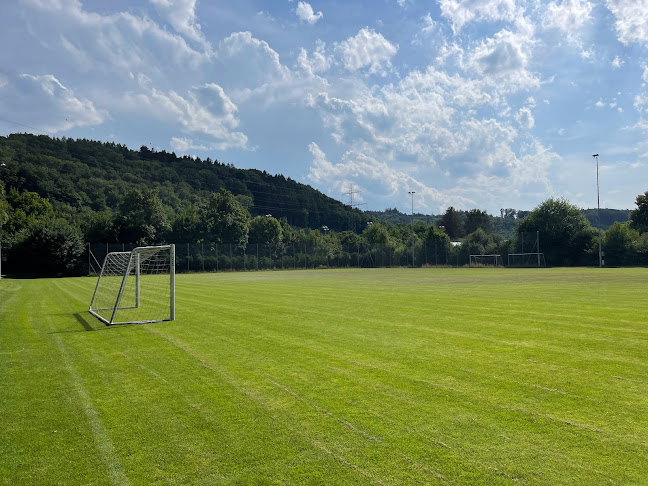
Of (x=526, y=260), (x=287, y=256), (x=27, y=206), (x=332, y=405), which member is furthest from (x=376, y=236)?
(x=332, y=405)

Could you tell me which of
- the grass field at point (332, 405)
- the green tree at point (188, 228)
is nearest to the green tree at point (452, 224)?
the green tree at point (188, 228)

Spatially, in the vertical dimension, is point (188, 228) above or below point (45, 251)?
above

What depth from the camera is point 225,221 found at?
6675 centimetres

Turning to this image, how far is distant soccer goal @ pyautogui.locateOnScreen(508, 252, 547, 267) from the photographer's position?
2238 inches

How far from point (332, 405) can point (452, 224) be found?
125 metres

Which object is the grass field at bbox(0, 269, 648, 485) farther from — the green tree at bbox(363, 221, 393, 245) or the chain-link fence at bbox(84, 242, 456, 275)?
the green tree at bbox(363, 221, 393, 245)

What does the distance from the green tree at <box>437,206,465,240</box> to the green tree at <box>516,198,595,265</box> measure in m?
58.6

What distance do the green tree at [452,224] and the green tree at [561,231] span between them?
5855cm

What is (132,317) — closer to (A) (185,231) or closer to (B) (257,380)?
(B) (257,380)

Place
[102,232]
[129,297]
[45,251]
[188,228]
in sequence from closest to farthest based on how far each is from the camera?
[129,297] → [45,251] → [102,232] → [188,228]

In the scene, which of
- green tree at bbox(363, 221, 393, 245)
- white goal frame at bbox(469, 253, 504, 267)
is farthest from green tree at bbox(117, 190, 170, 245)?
white goal frame at bbox(469, 253, 504, 267)

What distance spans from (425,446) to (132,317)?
10.9 metres

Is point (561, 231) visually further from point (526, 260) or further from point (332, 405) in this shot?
point (332, 405)

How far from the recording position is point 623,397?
477 centimetres
